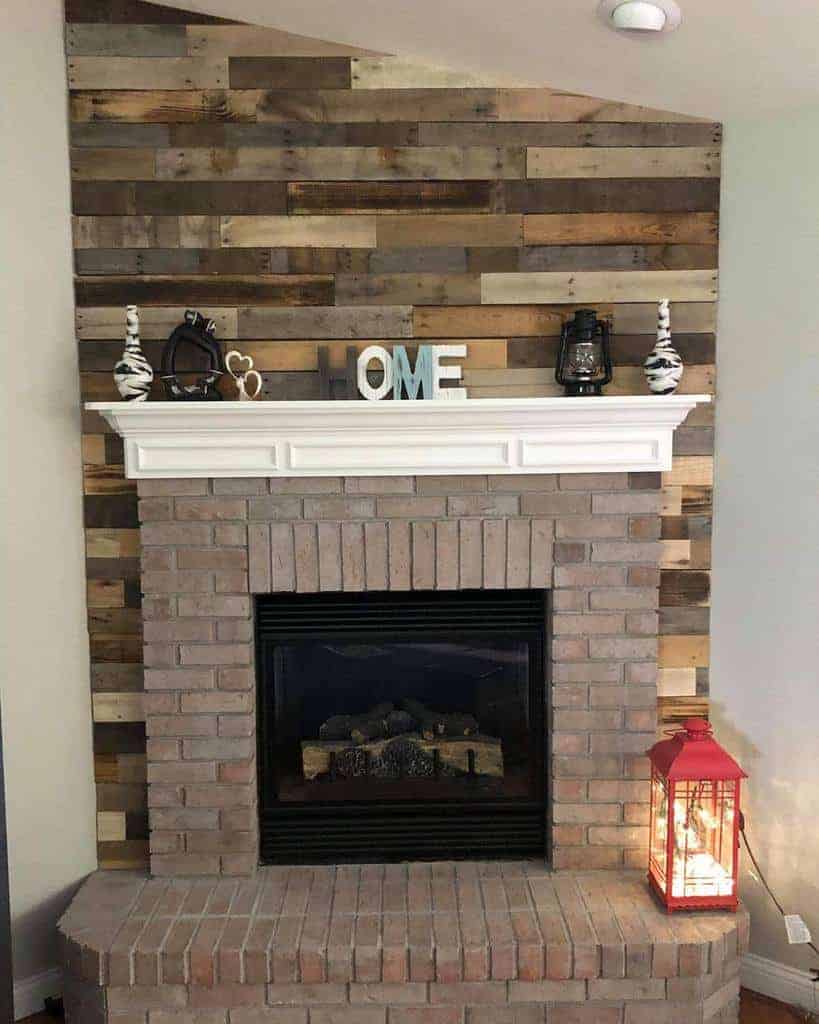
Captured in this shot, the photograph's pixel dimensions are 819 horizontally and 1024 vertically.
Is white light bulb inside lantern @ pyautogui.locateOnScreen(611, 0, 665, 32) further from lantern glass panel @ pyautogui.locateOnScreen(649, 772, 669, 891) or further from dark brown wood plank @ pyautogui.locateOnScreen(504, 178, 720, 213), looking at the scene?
lantern glass panel @ pyautogui.locateOnScreen(649, 772, 669, 891)

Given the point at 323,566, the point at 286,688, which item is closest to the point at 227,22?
the point at 323,566

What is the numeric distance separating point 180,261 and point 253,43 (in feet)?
2.08

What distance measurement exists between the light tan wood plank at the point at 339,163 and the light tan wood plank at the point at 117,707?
4.96 feet

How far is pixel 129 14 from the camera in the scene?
2520mm

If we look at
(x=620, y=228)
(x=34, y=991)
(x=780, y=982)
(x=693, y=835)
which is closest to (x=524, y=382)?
(x=620, y=228)

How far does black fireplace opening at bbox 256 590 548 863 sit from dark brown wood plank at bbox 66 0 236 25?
1.64m

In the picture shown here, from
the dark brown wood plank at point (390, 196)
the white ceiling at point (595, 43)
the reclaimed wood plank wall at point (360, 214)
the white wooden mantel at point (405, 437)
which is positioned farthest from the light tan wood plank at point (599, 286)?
the white ceiling at point (595, 43)

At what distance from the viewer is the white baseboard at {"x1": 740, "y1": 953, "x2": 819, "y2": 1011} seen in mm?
2598

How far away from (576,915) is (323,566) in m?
1.15

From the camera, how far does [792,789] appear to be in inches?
103

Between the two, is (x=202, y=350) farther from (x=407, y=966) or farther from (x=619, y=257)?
(x=407, y=966)

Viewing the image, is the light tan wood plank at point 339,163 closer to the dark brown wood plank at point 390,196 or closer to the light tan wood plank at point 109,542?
the dark brown wood plank at point 390,196

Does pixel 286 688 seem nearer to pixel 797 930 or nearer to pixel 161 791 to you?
pixel 161 791

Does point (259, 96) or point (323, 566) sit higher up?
point (259, 96)
